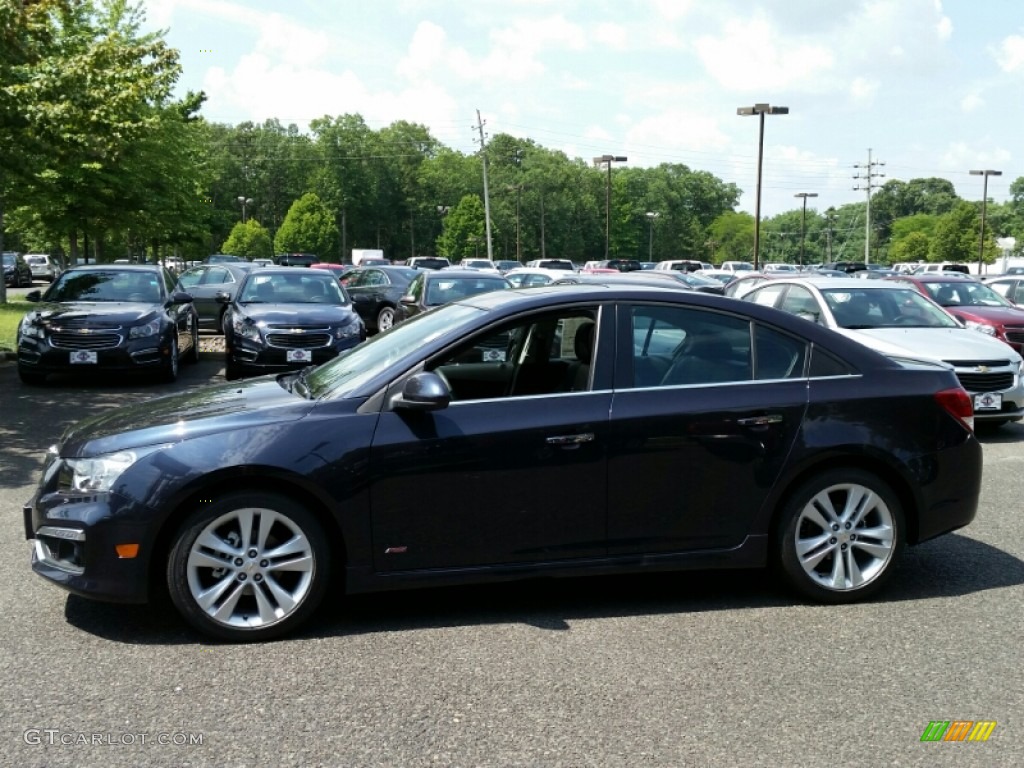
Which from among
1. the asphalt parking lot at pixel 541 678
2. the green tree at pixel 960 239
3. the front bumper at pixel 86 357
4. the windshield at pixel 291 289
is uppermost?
the green tree at pixel 960 239

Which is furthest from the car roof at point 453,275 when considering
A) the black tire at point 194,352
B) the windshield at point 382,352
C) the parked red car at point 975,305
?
the windshield at point 382,352

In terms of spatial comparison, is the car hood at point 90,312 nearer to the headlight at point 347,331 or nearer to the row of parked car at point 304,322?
the row of parked car at point 304,322

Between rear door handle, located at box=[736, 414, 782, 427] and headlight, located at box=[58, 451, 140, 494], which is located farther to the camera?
rear door handle, located at box=[736, 414, 782, 427]

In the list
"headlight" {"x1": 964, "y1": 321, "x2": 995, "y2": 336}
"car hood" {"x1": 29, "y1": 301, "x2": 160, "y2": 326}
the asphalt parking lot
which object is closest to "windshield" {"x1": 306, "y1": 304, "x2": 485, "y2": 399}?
the asphalt parking lot

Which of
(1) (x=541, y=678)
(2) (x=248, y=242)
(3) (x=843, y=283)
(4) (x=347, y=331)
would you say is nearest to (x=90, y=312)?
(4) (x=347, y=331)

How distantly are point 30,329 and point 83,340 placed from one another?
2.33 feet

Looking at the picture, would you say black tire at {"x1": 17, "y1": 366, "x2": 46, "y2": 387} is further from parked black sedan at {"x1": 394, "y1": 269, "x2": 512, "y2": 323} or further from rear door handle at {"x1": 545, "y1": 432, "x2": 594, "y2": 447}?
rear door handle at {"x1": 545, "y1": 432, "x2": 594, "y2": 447}

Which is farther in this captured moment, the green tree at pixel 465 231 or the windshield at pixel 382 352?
the green tree at pixel 465 231

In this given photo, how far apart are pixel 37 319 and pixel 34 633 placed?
910 cm

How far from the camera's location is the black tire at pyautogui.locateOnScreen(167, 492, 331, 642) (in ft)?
14.4

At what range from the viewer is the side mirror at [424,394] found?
446 centimetres

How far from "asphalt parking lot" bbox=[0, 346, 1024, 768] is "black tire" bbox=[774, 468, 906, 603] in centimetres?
14

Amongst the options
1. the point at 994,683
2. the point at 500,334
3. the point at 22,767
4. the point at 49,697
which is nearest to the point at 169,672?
the point at 49,697

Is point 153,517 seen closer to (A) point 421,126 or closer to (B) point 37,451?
(B) point 37,451
